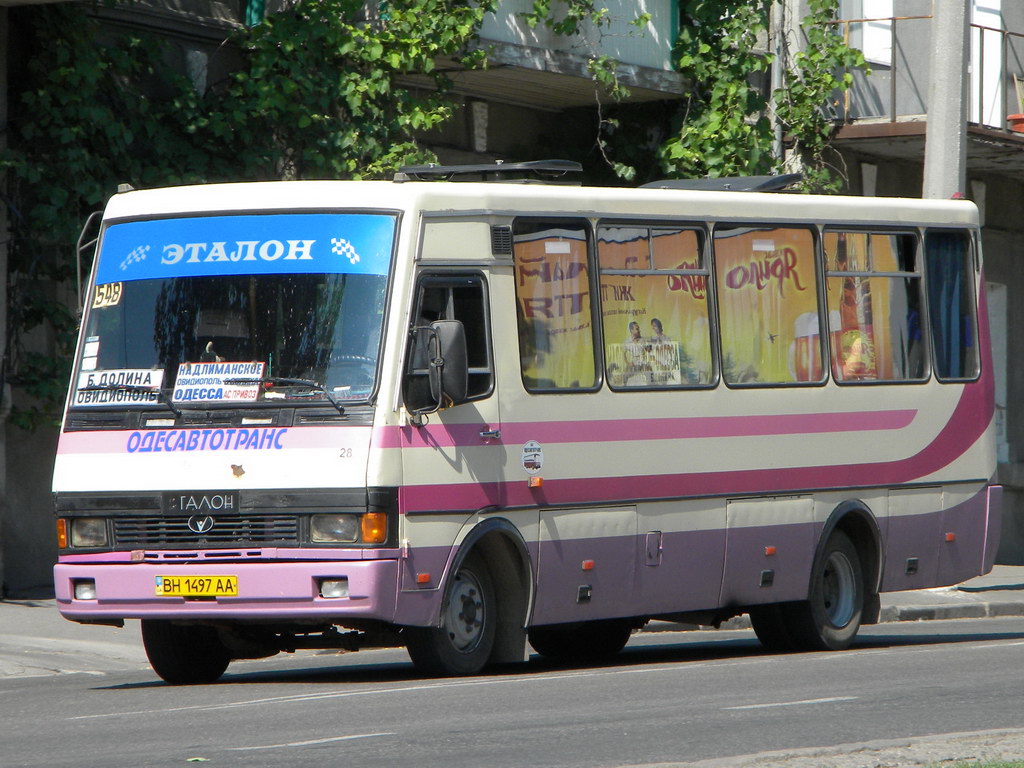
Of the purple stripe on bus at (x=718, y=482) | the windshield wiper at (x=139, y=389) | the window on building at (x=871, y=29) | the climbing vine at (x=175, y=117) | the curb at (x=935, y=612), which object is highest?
the window on building at (x=871, y=29)

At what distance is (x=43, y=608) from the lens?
1636 centimetres

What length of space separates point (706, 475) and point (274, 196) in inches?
129

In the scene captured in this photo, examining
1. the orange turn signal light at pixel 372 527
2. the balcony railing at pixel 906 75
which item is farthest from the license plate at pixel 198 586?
the balcony railing at pixel 906 75

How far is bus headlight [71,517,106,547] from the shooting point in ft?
A: 35.7

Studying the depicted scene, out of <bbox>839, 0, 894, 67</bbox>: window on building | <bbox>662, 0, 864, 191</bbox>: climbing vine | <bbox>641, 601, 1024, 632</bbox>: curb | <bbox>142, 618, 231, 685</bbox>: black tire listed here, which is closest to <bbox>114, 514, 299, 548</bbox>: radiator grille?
<bbox>142, 618, 231, 685</bbox>: black tire

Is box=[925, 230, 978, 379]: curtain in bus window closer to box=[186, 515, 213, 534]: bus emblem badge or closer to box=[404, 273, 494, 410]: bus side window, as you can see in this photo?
box=[404, 273, 494, 410]: bus side window

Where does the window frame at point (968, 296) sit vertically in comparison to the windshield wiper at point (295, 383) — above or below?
above

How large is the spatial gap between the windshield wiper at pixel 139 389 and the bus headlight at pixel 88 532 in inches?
27.7

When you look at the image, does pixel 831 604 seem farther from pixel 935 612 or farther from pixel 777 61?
pixel 777 61

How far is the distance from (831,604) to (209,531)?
496cm

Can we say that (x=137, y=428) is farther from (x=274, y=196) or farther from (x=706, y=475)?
(x=706, y=475)

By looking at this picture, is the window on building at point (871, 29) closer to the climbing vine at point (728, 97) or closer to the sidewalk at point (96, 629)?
the climbing vine at point (728, 97)

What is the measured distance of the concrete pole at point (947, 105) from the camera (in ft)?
59.2

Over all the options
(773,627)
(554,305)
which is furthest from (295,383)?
(773,627)
